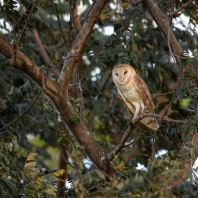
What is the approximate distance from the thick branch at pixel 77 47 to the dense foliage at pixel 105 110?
136mm

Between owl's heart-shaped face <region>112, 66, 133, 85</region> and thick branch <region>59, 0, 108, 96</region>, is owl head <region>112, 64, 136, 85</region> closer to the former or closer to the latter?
owl's heart-shaped face <region>112, 66, 133, 85</region>

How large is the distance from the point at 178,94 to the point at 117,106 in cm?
344

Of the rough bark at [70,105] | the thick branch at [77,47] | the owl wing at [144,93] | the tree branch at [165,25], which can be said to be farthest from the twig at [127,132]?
the owl wing at [144,93]

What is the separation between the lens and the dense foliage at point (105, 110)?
4.26 metres

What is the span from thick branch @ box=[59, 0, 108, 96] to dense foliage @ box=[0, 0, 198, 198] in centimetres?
14

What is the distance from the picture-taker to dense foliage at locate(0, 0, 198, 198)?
4258mm

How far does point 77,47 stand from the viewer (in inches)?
Result: 220

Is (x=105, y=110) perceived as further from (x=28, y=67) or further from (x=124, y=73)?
(x=28, y=67)

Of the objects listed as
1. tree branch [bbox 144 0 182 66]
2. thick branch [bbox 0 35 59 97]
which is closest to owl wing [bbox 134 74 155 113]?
tree branch [bbox 144 0 182 66]

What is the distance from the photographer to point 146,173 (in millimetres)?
4094

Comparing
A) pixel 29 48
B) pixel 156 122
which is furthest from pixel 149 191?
pixel 29 48

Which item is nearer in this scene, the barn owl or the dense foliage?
the dense foliage

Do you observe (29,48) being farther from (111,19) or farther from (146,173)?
(146,173)

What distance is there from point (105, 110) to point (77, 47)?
2725 millimetres
